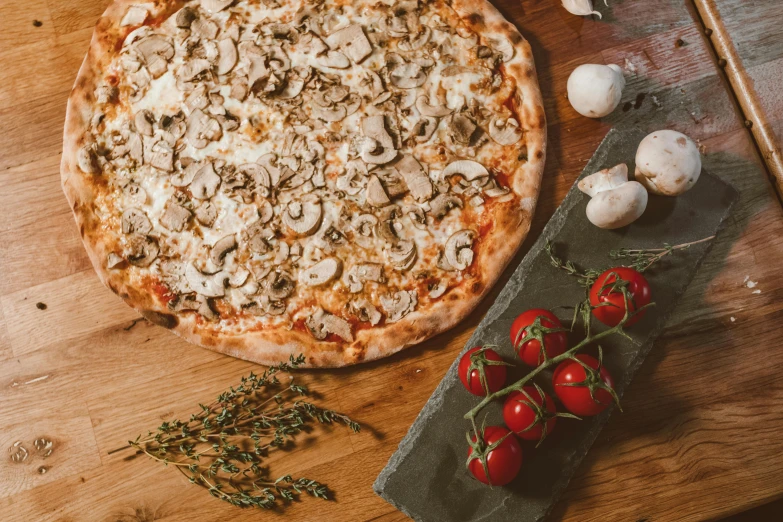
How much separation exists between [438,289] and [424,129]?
2.12 feet

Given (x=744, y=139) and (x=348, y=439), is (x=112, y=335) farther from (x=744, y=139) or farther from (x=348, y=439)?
(x=744, y=139)

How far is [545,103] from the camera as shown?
254 centimetres

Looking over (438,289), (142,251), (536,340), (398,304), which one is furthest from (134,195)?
(536,340)

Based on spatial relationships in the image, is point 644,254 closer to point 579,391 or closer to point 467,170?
point 579,391

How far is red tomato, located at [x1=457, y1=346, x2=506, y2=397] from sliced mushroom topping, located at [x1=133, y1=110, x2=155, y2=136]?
1567 mm

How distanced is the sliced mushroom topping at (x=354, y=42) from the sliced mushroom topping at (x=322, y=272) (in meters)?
0.85

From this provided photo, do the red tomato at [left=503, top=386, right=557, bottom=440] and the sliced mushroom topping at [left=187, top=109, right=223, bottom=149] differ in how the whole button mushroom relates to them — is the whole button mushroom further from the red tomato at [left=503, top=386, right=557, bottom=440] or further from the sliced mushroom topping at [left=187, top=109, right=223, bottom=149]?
the sliced mushroom topping at [left=187, top=109, right=223, bottom=149]

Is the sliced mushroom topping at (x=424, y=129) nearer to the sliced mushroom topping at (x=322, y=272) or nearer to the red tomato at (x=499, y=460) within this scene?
the sliced mushroom topping at (x=322, y=272)

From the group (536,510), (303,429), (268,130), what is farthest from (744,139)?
(303,429)

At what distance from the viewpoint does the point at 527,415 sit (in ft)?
6.72

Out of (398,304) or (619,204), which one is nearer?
(619,204)

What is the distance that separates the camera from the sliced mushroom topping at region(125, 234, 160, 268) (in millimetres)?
2424

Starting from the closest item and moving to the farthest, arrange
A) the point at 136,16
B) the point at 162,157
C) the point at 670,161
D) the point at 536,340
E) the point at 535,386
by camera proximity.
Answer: the point at 535,386 < the point at 536,340 < the point at 670,161 < the point at 162,157 < the point at 136,16

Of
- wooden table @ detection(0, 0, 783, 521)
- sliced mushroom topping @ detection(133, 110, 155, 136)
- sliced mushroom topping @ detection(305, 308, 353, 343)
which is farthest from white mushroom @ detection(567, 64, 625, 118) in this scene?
sliced mushroom topping @ detection(133, 110, 155, 136)
